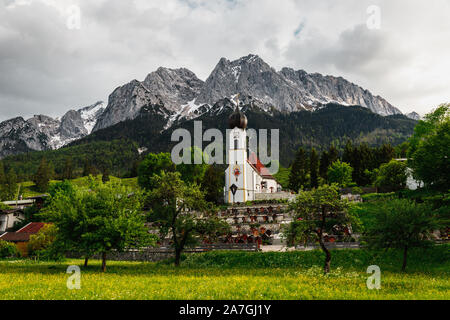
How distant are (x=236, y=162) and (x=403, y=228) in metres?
55.0

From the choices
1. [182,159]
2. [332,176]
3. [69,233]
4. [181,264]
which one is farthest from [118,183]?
[332,176]

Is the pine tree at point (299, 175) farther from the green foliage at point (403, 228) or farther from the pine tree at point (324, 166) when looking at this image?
the green foliage at point (403, 228)

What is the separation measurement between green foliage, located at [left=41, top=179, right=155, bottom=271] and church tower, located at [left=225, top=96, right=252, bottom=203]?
1888 inches

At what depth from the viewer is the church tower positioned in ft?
241

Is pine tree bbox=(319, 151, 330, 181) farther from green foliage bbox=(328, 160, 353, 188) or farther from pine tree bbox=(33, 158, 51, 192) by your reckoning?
pine tree bbox=(33, 158, 51, 192)

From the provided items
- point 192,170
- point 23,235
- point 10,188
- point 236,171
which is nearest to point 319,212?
point 192,170

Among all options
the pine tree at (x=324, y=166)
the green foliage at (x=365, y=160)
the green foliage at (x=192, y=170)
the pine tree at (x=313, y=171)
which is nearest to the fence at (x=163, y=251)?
the green foliage at (x=192, y=170)

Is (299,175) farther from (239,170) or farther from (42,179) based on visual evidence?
(42,179)

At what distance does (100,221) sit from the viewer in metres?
23.8

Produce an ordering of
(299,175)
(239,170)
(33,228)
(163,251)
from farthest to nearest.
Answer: (299,175), (239,170), (33,228), (163,251)

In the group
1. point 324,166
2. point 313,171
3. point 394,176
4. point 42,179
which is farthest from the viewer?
point 42,179

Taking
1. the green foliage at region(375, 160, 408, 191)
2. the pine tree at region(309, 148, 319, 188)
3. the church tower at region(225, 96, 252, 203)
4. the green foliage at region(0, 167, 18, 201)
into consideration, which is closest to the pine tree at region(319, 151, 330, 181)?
the pine tree at region(309, 148, 319, 188)
